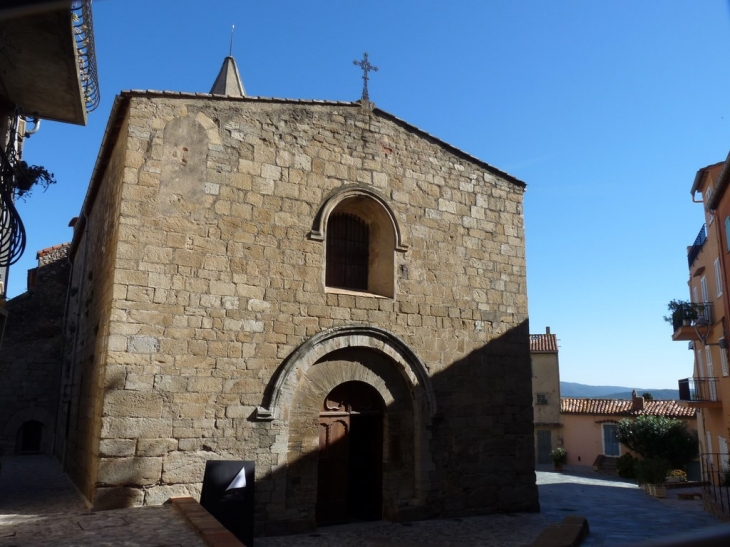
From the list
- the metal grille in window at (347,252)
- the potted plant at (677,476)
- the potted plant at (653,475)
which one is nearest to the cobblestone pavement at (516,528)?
the potted plant at (653,475)

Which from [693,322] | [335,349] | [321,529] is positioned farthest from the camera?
[693,322]

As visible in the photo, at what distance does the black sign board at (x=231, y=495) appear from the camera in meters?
6.76

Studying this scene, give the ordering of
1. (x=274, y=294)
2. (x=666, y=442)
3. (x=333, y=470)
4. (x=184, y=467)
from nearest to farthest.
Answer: (x=184, y=467) → (x=274, y=294) → (x=333, y=470) → (x=666, y=442)

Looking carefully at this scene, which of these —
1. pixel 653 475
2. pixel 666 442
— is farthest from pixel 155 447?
pixel 666 442

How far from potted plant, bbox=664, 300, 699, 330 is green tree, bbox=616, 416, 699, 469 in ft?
18.7

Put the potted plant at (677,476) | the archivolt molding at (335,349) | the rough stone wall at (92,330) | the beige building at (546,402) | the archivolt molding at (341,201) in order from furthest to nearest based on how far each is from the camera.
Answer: the beige building at (546,402) → the potted plant at (677,476) → the archivolt molding at (341,201) → the archivolt molding at (335,349) → the rough stone wall at (92,330)

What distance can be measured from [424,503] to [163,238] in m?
5.63

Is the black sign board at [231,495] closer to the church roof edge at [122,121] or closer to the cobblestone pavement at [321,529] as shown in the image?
the cobblestone pavement at [321,529]

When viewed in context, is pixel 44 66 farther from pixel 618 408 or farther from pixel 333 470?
pixel 618 408

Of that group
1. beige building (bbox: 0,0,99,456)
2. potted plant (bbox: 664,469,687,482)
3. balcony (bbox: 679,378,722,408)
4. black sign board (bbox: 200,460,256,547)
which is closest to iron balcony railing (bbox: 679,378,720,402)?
balcony (bbox: 679,378,722,408)

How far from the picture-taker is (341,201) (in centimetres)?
941

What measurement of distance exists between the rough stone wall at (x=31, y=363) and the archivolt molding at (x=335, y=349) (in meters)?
10.3

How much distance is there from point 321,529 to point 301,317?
3067 mm

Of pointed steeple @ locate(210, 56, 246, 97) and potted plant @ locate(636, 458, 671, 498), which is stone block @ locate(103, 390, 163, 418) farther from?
potted plant @ locate(636, 458, 671, 498)
